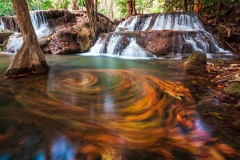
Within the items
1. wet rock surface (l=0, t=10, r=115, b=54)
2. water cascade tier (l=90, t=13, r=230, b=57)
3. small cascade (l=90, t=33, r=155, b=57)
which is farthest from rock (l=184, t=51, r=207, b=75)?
wet rock surface (l=0, t=10, r=115, b=54)

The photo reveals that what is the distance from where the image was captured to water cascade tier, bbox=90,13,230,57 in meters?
8.66

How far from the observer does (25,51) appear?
17.5 feet

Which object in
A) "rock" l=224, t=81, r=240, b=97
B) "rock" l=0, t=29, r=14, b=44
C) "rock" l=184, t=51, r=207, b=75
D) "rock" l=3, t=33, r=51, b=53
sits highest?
"rock" l=0, t=29, r=14, b=44

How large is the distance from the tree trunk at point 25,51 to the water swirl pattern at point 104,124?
1.07m

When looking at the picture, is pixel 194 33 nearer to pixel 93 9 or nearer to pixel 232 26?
pixel 232 26

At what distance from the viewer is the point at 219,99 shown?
11.0ft

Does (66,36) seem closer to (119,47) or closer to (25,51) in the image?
(119,47)

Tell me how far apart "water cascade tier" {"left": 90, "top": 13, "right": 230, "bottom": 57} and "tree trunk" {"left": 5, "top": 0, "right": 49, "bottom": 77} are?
16.1 feet

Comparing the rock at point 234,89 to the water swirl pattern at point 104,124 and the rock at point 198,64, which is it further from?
the rock at point 198,64

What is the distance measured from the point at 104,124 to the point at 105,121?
9 centimetres

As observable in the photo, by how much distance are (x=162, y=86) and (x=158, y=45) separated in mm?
5242

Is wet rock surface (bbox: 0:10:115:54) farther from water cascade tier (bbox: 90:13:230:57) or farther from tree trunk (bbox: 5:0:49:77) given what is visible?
tree trunk (bbox: 5:0:49:77)

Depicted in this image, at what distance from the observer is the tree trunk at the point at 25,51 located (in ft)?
17.3

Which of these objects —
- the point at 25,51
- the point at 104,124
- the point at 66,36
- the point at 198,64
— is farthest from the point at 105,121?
the point at 66,36
